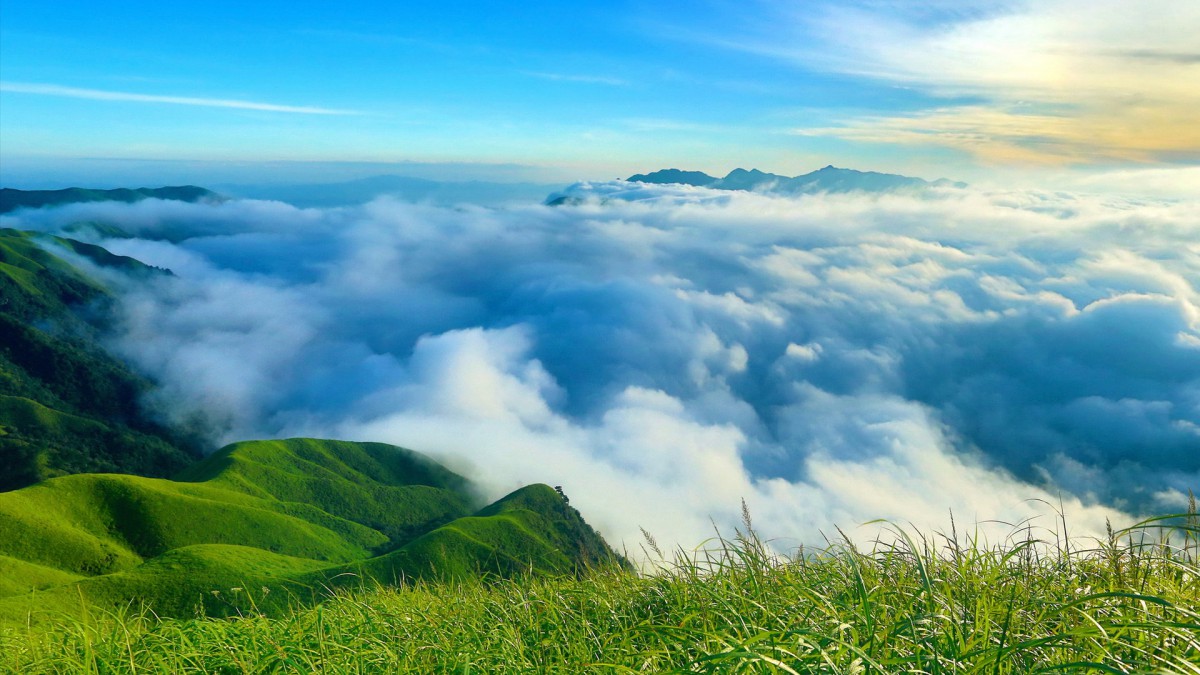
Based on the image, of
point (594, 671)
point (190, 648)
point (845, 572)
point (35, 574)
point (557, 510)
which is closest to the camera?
point (594, 671)

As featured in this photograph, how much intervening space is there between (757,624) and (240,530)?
156961 millimetres

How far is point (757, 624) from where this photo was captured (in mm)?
5914

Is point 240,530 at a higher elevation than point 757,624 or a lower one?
lower

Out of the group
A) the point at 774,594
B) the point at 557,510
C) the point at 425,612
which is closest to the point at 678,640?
the point at 774,594

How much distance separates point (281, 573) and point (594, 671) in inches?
4756

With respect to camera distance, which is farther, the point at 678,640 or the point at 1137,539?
the point at 1137,539

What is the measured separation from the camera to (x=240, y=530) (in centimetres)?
14012

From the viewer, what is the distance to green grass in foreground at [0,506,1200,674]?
4754 millimetres

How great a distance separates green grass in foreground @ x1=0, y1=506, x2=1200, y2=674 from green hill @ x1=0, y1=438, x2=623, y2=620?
7682 centimetres

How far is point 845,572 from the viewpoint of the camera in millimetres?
7434

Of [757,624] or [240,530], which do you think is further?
[240,530]

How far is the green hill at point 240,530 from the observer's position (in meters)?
99.6

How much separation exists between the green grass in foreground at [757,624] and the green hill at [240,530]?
252 feet

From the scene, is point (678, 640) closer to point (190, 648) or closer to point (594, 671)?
point (594, 671)
